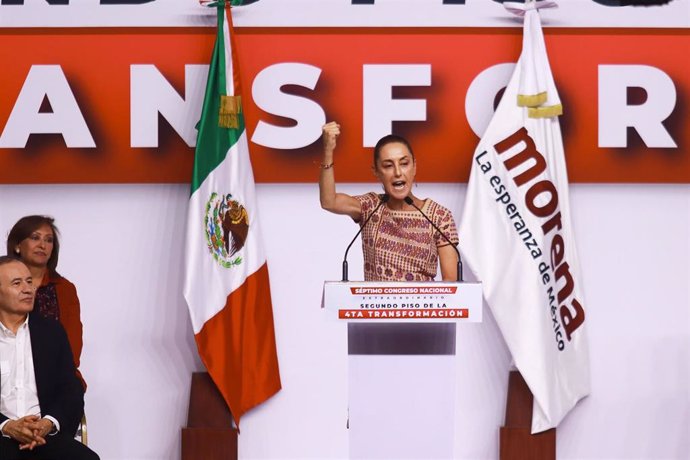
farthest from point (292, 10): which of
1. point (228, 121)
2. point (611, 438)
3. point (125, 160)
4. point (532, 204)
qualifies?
point (611, 438)

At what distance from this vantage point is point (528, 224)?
4.54m

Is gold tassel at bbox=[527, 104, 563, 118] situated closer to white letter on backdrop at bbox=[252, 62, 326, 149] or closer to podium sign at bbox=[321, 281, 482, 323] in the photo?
white letter on backdrop at bbox=[252, 62, 326, 149]

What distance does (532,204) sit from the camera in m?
4.54

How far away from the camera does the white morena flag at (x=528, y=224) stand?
14.8 ft

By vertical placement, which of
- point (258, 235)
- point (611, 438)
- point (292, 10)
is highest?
point (292, 10)

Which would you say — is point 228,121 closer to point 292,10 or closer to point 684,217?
point 292,10

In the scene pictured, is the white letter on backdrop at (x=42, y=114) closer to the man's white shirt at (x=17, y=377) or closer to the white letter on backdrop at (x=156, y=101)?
the white letter on backdrop at (x=156, y=101)

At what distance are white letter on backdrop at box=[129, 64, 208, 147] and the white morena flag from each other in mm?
1401

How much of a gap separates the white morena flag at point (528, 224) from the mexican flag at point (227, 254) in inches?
40.2

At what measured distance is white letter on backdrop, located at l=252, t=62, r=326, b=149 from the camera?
465cm

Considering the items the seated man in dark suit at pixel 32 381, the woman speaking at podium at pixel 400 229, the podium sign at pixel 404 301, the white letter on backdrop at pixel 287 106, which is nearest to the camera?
the podium sign at pixel 404 301

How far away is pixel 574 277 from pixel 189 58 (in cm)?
213

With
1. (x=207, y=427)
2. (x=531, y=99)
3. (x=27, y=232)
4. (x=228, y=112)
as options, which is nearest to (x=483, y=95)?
(x=531, y=99)

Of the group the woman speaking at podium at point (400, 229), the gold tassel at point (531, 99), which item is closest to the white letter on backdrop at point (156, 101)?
the gold tassel at point (531, 99)
